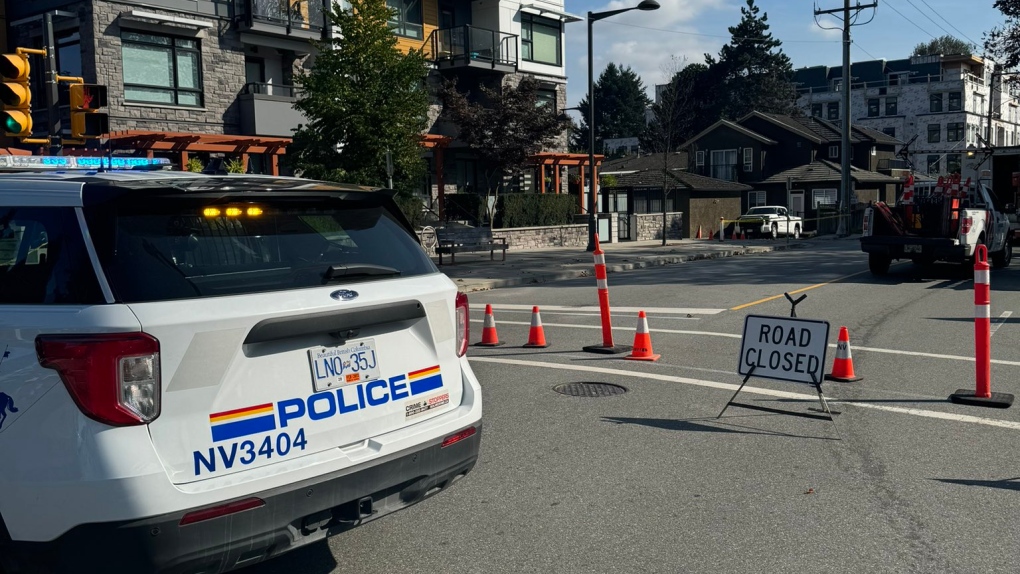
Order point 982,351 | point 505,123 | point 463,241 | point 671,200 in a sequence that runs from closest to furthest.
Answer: point 982,351 → point 463,241 → point 505,123 → point 671,200

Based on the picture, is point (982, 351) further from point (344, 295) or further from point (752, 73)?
point (752, 73)

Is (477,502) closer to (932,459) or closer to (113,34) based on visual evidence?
(932,459)

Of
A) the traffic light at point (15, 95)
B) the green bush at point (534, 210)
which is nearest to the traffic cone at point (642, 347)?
the traffic light at point (15, 95)

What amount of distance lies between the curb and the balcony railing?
11.4m

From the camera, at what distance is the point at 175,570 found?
3246 mm

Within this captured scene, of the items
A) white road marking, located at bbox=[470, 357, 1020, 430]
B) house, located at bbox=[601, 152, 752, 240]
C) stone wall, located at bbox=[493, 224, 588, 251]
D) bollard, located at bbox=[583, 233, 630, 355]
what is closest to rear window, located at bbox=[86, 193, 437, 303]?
white road marking, located at bbox=[470, 357, 1020, 430]

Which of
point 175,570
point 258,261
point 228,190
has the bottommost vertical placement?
point 175,570

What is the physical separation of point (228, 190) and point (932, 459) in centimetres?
491

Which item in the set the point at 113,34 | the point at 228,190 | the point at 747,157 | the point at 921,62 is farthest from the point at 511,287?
the point at 921,62

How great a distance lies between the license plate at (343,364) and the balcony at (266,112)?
2422 cm

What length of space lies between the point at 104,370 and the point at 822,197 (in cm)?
6528

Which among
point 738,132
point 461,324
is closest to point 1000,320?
point 461,324

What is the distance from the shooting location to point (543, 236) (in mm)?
33531

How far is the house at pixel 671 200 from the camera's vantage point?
42969 mm
